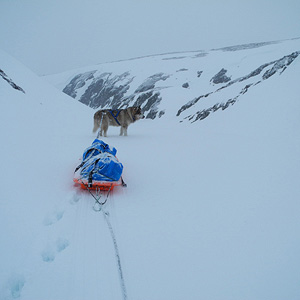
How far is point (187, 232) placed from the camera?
2.63 metres

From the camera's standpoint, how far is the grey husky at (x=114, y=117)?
9.08 m

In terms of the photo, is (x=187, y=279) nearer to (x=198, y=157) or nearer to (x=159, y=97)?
(x=198, y=157)

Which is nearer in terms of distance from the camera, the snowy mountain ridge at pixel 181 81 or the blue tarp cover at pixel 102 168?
the blue tarp cover at pixel 102 168

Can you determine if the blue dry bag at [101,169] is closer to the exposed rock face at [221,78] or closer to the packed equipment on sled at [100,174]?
the packed equipment on sled at [100,174]

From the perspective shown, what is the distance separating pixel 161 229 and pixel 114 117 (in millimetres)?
7343

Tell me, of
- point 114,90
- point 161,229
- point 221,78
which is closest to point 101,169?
point 161,229

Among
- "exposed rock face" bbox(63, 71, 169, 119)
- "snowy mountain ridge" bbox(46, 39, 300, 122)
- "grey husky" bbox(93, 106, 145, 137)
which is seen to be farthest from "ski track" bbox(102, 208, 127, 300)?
"exposed rock face" bbox(63, 71, 169, 119)

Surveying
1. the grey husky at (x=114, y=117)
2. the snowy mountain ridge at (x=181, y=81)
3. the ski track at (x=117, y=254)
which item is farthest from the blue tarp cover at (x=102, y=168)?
the snowy mountain ridge at (x=181, y=81)

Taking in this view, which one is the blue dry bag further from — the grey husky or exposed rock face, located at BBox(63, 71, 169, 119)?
exposed rock face, located at BBox(63, 71, 169, 119)

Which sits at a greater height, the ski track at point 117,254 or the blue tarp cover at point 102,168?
the blue tarp cover at point 102,168

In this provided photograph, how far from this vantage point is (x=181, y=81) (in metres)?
42.3

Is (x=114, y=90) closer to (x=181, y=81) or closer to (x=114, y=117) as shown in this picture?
(x=181, y=81)

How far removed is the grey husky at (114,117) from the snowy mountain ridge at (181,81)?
8.78 meters

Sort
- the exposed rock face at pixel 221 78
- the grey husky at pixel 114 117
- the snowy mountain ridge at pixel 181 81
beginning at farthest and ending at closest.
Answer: the exposed rock face at pixel 221 78 → the snowy mountain ridge at pixel 181 81 → the grey husky at pixel 114 117
